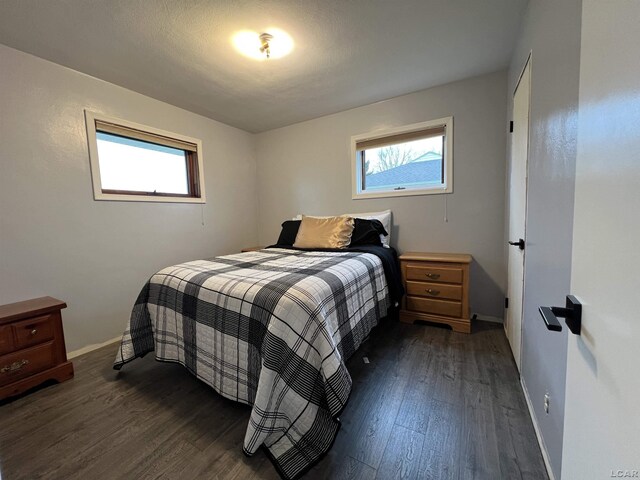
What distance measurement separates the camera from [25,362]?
5.60 ft

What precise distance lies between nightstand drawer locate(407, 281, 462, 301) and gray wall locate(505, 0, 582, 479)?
844 millimetres

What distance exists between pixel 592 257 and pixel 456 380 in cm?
153

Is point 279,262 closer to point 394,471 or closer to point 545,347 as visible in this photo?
point 394,471

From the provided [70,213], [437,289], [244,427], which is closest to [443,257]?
[437,289]

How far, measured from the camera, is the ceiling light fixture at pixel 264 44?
1827mm

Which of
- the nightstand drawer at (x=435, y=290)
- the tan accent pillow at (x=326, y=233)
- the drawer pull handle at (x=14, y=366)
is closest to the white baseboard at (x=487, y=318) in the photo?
the nightstand drawer at (x=435, y=290)

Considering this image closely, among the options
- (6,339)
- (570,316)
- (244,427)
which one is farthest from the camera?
(6,339)

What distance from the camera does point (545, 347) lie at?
3.77ft

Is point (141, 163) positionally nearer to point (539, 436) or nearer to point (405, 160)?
point (405, 160)

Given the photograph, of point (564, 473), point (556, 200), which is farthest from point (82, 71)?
point (564, 473)

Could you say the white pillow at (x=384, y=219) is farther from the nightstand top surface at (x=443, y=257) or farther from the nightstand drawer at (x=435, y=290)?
the nightstand drawer at (x=435, y=290)

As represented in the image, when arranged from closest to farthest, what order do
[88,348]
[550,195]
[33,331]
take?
1. [550,195]
2. [33,331]
3. [88,348]

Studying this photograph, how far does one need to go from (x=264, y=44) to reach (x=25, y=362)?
2.78 m

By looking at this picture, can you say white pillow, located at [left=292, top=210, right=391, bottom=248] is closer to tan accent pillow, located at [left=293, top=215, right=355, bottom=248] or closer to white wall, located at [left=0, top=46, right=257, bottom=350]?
tan accent pillow, located at [left=293, top=215, right=355, bottom=248]
